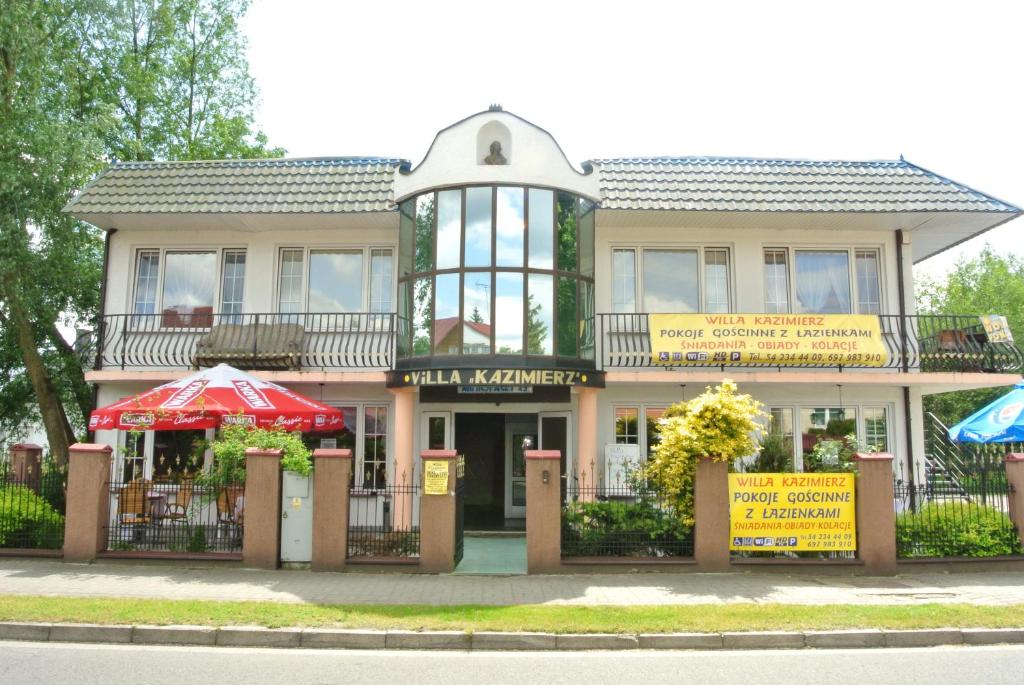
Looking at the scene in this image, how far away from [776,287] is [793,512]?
6795 mm

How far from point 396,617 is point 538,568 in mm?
3130

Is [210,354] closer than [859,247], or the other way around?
[210,354]

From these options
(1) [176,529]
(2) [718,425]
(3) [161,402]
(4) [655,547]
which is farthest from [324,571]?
(2) [718,425]

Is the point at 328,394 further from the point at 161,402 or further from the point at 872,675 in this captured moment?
the point at 872,675

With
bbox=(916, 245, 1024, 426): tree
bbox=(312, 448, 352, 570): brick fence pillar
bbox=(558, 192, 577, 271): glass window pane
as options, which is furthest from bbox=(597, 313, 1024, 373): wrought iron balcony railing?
bbox=(916, 245, 1024, 426): tree

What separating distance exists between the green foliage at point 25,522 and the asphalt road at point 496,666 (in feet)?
15.6

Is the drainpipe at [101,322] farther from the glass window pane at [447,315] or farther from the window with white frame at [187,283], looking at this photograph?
the glass window pane at [447,315]

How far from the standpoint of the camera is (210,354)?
1555 centimetres

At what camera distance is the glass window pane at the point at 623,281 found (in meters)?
16.5

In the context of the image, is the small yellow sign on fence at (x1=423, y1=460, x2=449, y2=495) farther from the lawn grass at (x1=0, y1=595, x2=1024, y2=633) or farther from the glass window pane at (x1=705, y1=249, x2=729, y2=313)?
the glass window pane at (x1=705, y1=249, x2=729, y2=313)

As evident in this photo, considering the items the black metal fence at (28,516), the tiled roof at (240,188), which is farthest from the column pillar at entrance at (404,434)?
the black metal fence at (28,516)

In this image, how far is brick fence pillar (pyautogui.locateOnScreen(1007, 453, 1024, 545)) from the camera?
11.6m

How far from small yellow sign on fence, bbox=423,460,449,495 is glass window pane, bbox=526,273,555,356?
321 centimetres

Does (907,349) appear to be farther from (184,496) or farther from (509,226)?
(184,496)
